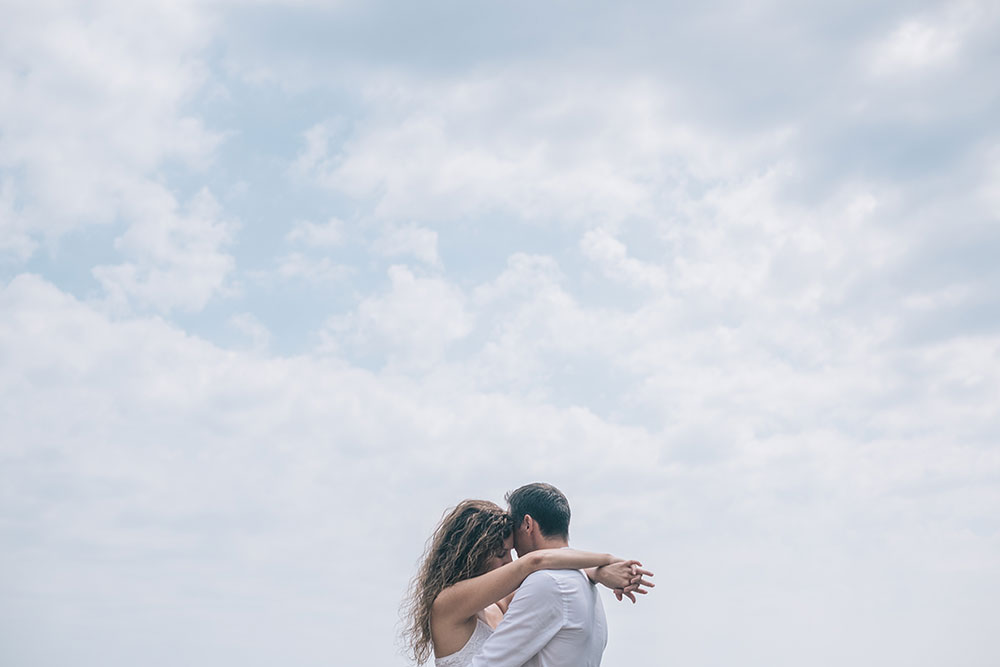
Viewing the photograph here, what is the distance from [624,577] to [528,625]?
88 cm

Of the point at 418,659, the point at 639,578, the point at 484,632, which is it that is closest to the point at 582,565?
the point at 639,578

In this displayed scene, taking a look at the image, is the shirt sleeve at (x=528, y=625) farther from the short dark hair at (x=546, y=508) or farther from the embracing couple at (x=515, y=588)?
the short dark hair at (x=546, y=508)

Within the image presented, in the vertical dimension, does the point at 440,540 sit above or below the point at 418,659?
above

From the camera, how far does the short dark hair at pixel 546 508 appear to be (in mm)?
7660

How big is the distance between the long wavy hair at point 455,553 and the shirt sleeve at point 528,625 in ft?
2.53

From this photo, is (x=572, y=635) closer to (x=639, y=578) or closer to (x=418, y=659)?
(x=639, y=578)

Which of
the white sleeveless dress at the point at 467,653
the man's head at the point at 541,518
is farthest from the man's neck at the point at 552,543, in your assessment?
the white sleeveless dress at the point at 467,653

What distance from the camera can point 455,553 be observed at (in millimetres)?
7855

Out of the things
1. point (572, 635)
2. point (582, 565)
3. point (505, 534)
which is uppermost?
point (505, 534)

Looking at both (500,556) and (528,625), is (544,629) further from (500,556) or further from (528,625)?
(500,556)

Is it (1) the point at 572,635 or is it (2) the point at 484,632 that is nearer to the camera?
(1) the point at 572,635

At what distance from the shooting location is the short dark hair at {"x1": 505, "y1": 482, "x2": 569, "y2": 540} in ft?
25.1

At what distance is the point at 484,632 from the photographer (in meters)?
7.86

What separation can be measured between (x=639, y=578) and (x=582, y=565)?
493 mm
